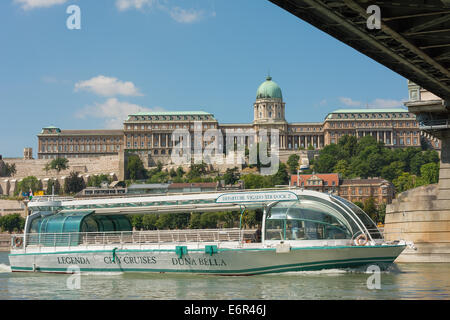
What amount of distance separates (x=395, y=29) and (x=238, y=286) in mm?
11388

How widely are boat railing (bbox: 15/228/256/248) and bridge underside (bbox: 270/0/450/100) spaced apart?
1152cm

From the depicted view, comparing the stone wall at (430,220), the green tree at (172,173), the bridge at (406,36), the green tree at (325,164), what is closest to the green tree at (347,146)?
the green tree at (325,164)

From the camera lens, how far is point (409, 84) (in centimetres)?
3841

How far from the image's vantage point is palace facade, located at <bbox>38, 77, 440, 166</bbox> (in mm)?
185250

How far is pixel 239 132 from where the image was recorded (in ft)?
622

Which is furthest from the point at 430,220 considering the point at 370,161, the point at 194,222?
the point at 370,161

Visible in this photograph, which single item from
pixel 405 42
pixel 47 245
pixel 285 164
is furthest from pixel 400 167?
pixel 405 42

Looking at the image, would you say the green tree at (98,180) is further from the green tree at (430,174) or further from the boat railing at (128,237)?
the boat railing at (128,237)

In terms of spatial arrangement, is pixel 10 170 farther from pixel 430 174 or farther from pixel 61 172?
pixel 430 174

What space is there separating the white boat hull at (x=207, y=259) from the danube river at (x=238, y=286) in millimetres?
460

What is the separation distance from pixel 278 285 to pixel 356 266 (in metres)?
4.70

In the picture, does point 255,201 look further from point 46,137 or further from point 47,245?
point 46,137

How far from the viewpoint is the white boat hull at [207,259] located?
27703 millimetres

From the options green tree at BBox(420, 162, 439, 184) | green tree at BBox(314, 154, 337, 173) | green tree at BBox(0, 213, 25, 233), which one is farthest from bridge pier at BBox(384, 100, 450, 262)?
green tree at BBox(314, 154, 337, 173)
